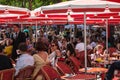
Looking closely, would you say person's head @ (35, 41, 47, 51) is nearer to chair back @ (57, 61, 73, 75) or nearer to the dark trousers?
chair back @ (57, 61, 73, 75)

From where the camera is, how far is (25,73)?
8.79 metres

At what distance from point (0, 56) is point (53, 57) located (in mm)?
2831

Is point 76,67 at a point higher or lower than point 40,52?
lower

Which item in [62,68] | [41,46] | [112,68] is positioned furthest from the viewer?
[62,68]

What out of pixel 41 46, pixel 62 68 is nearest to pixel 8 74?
pixel 41 46

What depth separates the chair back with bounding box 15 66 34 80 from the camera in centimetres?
870

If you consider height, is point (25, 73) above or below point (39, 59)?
below

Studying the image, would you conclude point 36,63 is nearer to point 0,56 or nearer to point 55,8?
point 0,56

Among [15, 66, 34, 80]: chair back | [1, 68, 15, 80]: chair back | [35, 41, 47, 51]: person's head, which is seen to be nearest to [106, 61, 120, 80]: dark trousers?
[1, 68, 15, 80]: chair back

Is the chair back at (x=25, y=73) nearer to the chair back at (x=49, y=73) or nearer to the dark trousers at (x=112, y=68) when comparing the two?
the chair back at (x=49, y=73)

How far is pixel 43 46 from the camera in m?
8.95

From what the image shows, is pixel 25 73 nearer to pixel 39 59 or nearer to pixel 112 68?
pixel 39 59

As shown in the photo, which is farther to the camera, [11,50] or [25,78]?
[11,50]

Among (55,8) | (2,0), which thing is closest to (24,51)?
(55,8)
